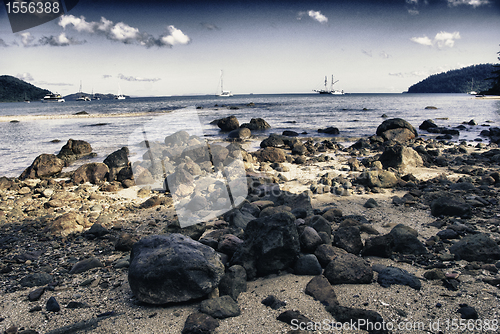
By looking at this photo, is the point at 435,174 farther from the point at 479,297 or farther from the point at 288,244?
the point at 288,244

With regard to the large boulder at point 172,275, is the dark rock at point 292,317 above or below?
below

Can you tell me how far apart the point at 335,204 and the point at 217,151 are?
15.0 ft

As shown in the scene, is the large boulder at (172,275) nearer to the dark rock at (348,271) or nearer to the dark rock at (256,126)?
the dark rock at (348,271)

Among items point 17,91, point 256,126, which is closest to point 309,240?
point 256,126

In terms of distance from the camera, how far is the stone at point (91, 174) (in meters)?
7.42

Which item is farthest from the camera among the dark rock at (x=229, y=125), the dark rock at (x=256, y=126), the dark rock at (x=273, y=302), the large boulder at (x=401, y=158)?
the dark rock at (x=229, y=125)

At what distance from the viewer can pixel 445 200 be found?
4637 millimetres

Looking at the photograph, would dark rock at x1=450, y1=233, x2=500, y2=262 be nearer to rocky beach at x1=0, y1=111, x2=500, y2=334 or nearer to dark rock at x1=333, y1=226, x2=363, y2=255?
rocky beach at x1=0, y1=111, x2=500, y2=334

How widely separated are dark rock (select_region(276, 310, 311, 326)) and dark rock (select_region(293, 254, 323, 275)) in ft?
2.32

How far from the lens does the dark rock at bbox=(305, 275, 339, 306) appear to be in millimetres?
2643

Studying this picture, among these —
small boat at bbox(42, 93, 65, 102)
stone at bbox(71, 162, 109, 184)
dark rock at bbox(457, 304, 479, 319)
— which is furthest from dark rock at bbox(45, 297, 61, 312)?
small boat at bbox(42, 93, 65, 102)

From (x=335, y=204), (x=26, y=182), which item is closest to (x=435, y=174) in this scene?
(x=335, y=204)

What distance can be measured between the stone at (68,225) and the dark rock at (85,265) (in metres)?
1.30

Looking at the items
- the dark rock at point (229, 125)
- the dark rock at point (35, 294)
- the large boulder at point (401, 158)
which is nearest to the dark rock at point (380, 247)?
the dark rock at point (35, 294)
